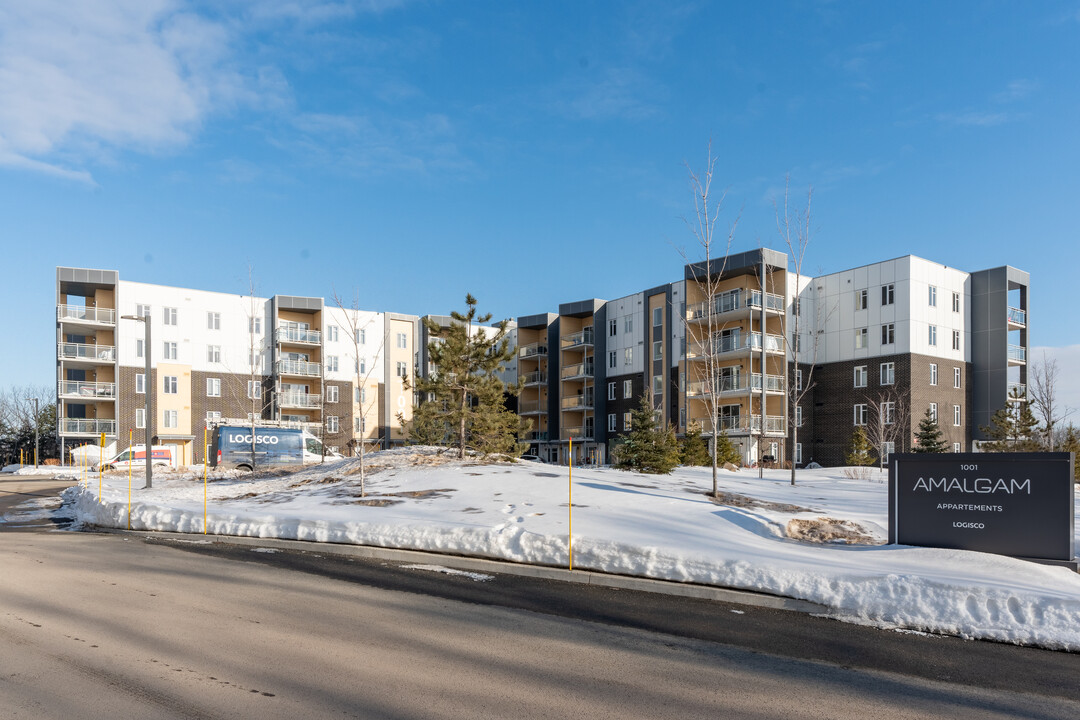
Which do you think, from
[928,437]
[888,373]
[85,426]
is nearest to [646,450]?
[928,437]

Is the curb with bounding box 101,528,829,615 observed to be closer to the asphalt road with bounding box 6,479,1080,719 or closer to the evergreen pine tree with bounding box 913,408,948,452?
the asphalt road with bounding box 6,479,1080,719

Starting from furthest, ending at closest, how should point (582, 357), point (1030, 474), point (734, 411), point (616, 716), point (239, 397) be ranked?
point (582, 357) < point (239, 397) < point (734, 411) < point (1030, 474) < point (616, 716)

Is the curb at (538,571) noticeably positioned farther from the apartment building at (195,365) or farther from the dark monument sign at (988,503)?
the apartment building at (195,365)

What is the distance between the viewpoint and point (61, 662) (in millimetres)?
6621

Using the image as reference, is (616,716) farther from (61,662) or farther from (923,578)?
(923,578)

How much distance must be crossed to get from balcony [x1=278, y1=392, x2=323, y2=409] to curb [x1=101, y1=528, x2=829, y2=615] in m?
42.7

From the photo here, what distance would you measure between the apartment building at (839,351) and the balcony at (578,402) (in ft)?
19.3

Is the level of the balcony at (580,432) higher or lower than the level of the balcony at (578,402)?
lower

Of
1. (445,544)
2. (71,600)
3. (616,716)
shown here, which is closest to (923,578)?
(616,716)

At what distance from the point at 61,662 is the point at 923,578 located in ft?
30.9

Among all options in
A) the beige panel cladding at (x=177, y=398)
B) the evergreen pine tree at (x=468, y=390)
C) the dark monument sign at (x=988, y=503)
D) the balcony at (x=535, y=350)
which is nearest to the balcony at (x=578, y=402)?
the balcony at (x=535, y=350)

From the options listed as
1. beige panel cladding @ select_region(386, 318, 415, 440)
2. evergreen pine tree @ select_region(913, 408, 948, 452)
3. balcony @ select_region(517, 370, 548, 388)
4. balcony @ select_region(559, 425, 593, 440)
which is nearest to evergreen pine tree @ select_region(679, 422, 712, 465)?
evergreen pine tree @ select_region(913, 408, 948, 452)

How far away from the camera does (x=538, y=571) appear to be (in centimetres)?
1155

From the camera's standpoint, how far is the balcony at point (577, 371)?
198 feet
